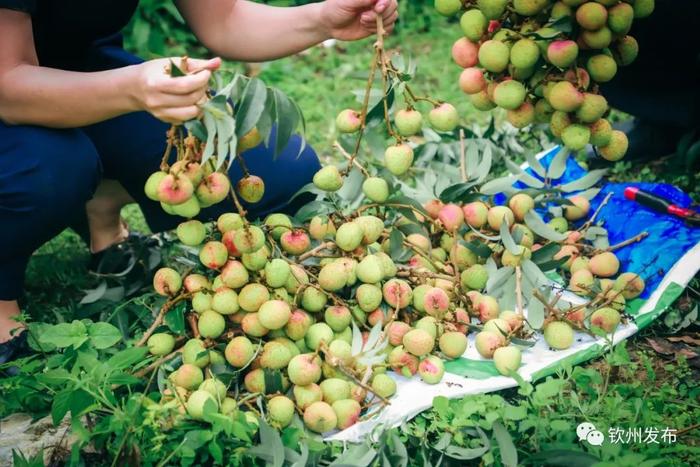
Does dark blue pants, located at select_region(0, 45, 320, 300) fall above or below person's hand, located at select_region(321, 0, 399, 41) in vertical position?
below

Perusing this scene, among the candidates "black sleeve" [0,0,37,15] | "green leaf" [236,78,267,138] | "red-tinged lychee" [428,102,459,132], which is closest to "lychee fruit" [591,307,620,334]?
"red-tinged lychee" [428,102,459,132]

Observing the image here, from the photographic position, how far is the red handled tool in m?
1.97

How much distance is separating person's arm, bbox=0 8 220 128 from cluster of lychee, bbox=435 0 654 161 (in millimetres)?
601

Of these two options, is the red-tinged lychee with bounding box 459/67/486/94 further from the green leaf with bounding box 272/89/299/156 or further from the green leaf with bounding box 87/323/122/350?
the green leaf with bounding box 87/323/122/350

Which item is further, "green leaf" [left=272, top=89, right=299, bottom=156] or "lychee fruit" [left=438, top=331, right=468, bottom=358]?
"lychee fruit" [left=438, top=331, right=468, bottom=358]

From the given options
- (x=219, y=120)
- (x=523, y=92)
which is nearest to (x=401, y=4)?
(x=523, y=92)

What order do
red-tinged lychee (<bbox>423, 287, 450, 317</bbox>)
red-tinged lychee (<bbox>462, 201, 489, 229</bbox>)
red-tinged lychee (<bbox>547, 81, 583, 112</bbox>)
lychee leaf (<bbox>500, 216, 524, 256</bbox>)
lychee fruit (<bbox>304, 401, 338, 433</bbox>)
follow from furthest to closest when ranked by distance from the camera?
red-tinged lychee (<bbox>462, 201, 489, 229</bbox>) < lychee leaf (<bbox>500, 216, 524, 256</bbox>) < red-tinged lychee (<bbox>423, 287, 450, 317</bbox>) < red-tinged lychee (<bbox>547, 81, 583, 112</bbox>) < lychee fruit (<bbox>304, 401, 338, 433</bbox>)

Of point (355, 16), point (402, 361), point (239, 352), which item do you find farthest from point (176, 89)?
point (402, 361)

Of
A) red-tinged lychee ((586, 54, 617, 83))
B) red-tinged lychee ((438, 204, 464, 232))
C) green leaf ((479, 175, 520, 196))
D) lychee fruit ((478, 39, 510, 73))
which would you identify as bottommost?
red-tinged lychee ((438, 204, 464, 232))

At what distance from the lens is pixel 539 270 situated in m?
1.72

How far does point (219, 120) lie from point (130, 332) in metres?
0.72

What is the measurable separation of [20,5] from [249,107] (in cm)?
54

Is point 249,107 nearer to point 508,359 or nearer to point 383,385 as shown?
point 383,385

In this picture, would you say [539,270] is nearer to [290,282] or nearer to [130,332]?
[290,282]
